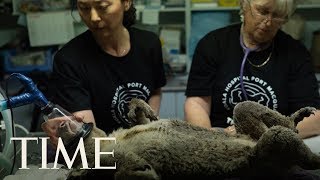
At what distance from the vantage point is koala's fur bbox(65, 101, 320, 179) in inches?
27.2

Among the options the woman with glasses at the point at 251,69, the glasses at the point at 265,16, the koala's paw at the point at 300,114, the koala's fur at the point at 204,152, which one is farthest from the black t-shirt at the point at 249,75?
the koala's fur at the point at 204,152

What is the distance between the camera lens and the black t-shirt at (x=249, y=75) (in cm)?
109

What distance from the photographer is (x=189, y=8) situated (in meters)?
2.26

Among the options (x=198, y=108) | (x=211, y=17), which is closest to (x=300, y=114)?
(x=198, y=108)

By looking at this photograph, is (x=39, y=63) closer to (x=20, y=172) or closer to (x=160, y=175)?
(x=20, y=172)

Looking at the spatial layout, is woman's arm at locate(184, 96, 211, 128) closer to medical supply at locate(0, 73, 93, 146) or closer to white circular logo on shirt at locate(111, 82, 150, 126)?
white circular logo on shirt at locate(111, 82, 150, 126)

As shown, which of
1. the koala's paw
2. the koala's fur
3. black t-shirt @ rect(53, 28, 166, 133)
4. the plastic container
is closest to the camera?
the koala's fur

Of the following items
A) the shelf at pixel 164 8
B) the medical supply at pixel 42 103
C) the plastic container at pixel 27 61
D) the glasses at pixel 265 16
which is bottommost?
the plastic container at pixel 27 61

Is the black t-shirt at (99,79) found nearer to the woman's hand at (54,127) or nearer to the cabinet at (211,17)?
the woman's hand at (54,127)

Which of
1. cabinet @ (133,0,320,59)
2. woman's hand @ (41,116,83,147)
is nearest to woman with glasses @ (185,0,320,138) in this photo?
woman's hand @ (41,116,83,147)

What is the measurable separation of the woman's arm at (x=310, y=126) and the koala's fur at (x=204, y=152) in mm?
171

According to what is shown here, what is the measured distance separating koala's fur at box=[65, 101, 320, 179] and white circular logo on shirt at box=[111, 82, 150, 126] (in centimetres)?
24

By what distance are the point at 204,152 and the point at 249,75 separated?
41 centimetres

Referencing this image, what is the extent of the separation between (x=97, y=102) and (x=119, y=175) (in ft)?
1.37
